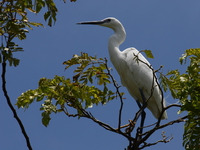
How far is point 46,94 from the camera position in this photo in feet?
13.0

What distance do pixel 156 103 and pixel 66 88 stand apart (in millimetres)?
2209

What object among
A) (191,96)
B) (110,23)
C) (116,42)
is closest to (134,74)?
(116,42)

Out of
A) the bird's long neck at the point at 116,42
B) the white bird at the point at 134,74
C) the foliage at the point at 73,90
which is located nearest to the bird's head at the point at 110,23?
the bird's long neck at the point at 116,42

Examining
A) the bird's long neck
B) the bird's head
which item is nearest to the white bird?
the bird's long neck

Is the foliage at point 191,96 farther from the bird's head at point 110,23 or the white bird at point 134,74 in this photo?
the bird's head at point 110,23

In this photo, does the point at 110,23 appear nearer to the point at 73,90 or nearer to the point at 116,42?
the point at 116,42

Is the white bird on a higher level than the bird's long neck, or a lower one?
lower

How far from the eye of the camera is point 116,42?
20.5 feet

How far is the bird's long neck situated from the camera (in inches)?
240

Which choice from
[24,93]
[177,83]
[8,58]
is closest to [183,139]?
[177,83]

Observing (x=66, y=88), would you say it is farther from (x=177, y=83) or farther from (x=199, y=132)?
(x=199, y=132)

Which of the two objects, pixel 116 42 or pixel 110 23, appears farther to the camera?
pixel 110 23

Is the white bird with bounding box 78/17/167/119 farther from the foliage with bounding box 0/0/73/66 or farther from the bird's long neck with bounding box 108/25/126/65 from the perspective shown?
the foliage with bounding box 0/0/73/66

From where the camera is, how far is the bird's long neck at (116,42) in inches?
240
